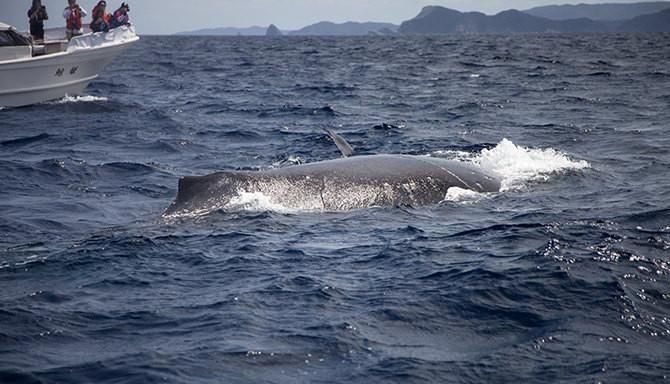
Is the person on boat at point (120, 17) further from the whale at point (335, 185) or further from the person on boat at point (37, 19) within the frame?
the whale at point (335, 185)

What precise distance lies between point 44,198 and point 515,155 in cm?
787

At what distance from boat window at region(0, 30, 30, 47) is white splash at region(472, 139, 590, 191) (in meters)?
14.4

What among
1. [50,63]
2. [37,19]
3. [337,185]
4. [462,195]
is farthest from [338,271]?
[37,19]

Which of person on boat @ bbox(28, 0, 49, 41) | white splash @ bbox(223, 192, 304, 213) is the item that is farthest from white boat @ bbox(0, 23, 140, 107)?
white splash @ bbox(223, 192, 304, 213)

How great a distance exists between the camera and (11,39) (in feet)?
76.7

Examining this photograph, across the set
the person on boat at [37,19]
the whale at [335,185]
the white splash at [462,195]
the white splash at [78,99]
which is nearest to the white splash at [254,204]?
the whale at [335,185]

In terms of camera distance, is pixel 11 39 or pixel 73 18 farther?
pixel 73 18

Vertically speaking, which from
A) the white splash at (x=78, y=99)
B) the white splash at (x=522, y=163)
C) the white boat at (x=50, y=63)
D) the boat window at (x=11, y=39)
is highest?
the boat window at (x=11, y=39)

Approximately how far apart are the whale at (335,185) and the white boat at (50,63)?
1483 cm

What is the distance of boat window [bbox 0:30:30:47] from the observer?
23078 mm

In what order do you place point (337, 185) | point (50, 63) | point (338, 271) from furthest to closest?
point (50, 63) → point (337, 185) → point (338, 271)

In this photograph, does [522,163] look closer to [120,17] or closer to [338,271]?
[338,271]

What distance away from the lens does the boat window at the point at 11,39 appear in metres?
23.1

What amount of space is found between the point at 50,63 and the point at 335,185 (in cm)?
1621
